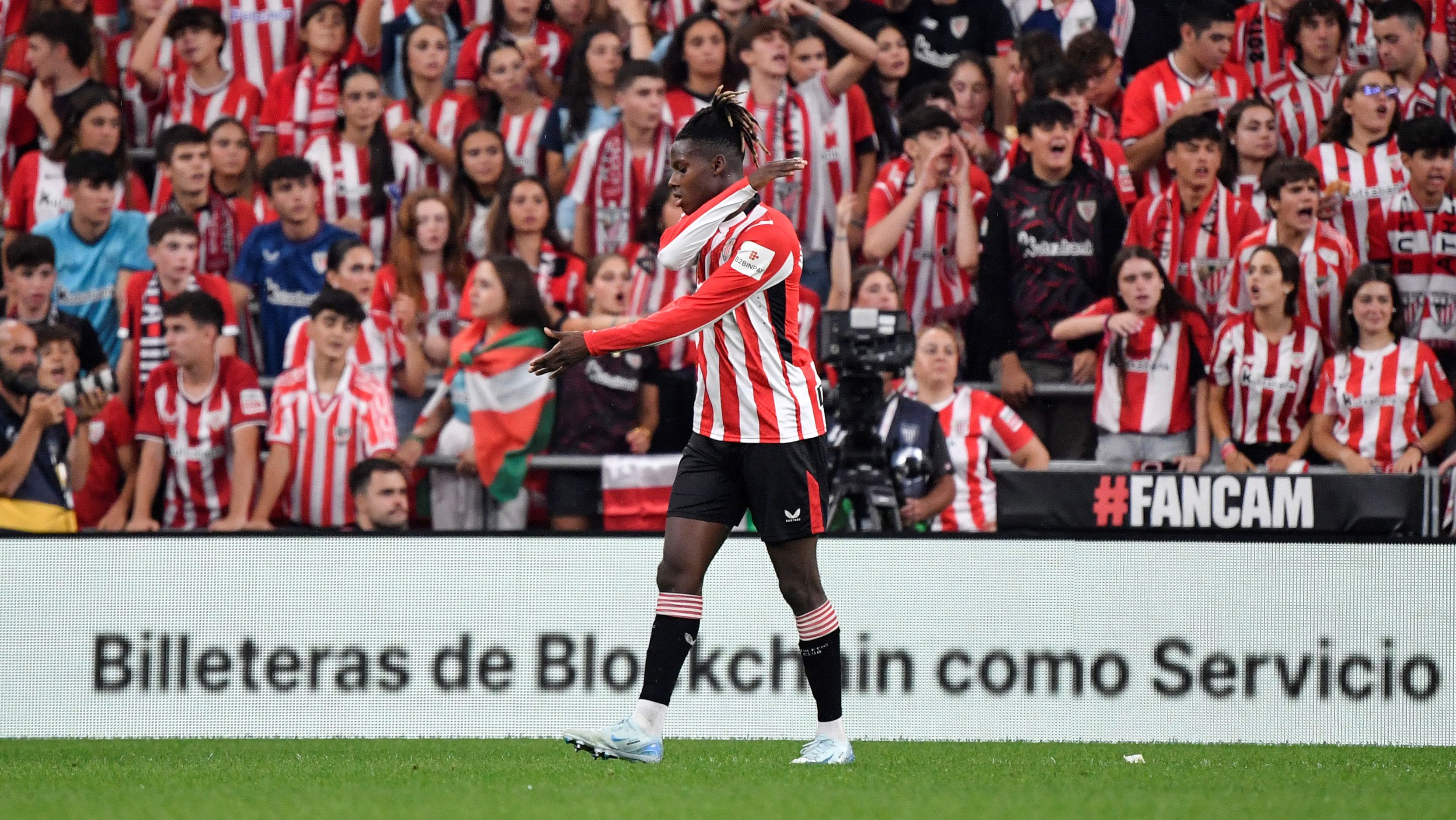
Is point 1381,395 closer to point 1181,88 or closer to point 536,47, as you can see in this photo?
point 1181,88

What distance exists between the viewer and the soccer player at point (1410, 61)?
33.1ft

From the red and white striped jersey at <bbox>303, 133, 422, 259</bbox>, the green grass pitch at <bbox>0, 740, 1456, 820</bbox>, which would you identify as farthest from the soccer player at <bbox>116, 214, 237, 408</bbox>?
the green grass pitch at <bbox>0, 740, 1456, 820</bbox>

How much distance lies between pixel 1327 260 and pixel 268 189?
19.7 ft

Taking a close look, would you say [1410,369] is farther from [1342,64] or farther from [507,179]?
[507,179]

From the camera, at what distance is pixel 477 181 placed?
1050 cm

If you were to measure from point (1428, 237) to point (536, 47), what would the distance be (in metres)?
5.50

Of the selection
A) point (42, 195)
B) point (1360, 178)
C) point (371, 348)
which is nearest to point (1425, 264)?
point (1360, 178)

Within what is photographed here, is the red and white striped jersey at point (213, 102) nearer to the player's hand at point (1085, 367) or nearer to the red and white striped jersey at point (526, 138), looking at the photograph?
the red and white striped jersey at point (526, 138)

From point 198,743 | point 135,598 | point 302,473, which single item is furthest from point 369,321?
point 198,743

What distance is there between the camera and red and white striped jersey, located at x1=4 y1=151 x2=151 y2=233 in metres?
10.9

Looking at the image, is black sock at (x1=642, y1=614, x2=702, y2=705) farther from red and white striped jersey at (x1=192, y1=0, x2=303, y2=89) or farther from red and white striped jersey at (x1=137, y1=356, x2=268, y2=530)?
red and white striped jersey at (x1=192, y1=0, x2=303, y2=89)

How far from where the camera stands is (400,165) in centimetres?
1098

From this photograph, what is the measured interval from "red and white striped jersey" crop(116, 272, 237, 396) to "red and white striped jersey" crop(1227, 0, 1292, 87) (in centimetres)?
626

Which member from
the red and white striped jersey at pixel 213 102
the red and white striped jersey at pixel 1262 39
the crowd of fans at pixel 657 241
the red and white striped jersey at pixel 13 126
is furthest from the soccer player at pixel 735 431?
the red and white striped jersey at pixel 13 126
